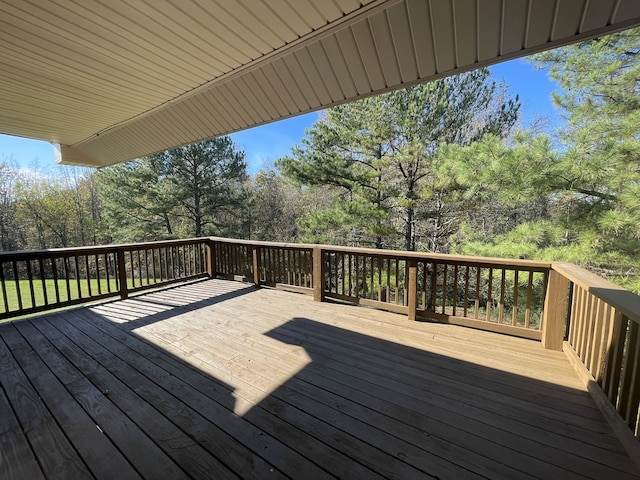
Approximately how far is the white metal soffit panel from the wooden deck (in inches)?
97.5

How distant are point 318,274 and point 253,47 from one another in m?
2.87

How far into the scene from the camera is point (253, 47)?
230cm

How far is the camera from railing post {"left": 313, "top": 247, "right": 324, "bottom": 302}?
416cm

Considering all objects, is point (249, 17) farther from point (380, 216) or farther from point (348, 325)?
point (380, 216)

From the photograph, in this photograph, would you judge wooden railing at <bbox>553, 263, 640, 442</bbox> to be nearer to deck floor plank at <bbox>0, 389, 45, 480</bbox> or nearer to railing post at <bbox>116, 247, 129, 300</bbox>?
deck floor plank at <bbox>0, 389, 45, 480</bbox>

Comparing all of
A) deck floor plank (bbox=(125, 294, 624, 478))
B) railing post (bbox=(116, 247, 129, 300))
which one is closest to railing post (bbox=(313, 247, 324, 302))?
deck floor plank (bbox=(125, 294, 624, 478))

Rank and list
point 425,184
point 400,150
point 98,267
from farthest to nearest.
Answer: point 425,184
point 400,150
point 98,267

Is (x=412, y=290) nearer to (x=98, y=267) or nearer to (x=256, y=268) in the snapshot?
(x=256, y=268)

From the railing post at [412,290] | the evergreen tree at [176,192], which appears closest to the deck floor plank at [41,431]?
the railing post at [412,290]

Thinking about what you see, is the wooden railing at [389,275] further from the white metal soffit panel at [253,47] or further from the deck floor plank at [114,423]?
the deck floor plank at [114,423]

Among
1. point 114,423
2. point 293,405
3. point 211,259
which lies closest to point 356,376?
point 293,405

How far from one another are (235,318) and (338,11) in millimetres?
3251

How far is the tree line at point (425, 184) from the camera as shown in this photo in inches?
163

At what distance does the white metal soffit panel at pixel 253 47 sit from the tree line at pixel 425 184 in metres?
3.05
